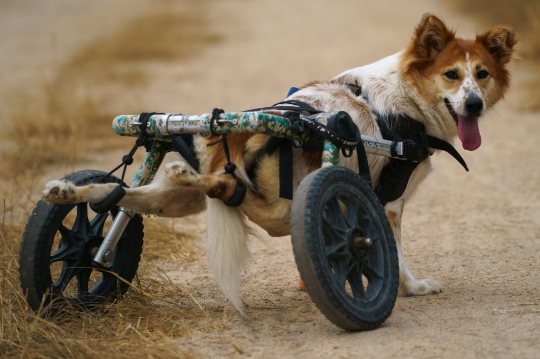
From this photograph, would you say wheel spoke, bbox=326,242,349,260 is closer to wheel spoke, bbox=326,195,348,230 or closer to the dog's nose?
wheel spoke, bbox=326,195,348,230

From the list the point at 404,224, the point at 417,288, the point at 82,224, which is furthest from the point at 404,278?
the point at 404,224

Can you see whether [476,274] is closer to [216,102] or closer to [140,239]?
[140,239]

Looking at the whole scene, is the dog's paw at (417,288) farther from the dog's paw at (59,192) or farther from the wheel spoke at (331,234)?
the dog's paw at (59,192)

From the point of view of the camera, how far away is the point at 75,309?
3410 millimetres

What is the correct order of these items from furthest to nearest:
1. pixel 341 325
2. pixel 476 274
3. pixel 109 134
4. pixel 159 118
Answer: pixel 109 134
pixel 476 274
pixel 159 118
pixel 341 325

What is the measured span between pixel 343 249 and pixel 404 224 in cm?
288

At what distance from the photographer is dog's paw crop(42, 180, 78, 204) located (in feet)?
10.1

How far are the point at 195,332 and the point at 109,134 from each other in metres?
6.14

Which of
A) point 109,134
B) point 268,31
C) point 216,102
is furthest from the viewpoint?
point 268,31

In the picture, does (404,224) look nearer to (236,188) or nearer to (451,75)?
(451,75)

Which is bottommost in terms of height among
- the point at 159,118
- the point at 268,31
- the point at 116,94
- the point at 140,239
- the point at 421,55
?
the point at 140,239

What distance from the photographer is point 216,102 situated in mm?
10703

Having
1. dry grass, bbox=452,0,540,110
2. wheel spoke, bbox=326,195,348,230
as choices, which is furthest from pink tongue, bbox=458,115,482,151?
dry grass, bbox=452,0,540,110

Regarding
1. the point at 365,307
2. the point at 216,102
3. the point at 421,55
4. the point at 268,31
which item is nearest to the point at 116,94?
the point at 216,102
